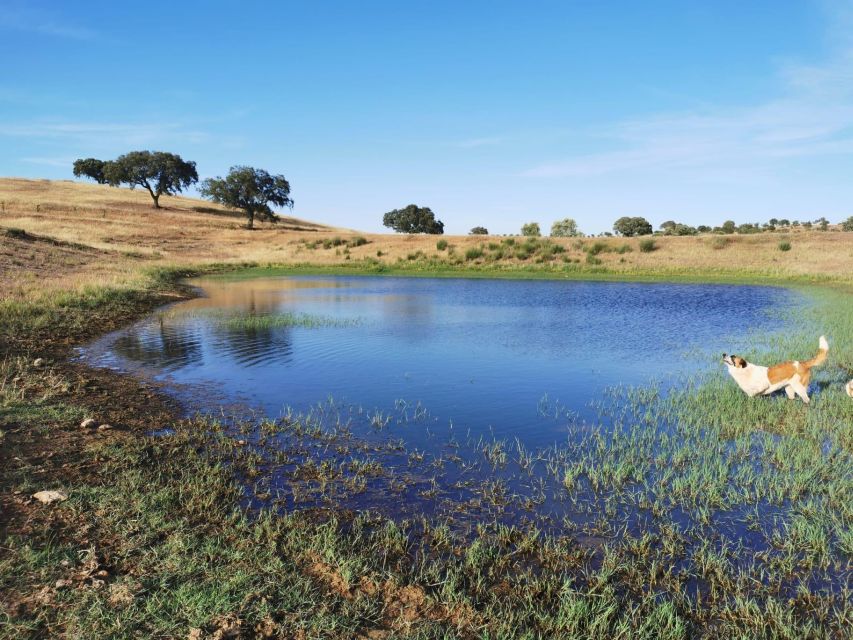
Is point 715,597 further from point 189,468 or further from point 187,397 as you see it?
point 187,397

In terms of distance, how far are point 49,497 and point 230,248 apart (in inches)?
2545

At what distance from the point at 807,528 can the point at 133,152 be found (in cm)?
9944

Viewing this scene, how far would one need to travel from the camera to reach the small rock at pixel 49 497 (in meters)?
6.42

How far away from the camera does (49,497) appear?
646 centimetres

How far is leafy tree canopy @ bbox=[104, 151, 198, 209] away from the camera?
85.9 m

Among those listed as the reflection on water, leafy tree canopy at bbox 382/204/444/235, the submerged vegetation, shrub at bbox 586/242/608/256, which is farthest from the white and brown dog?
leafy tree canopy at bbox 382/204/444/235

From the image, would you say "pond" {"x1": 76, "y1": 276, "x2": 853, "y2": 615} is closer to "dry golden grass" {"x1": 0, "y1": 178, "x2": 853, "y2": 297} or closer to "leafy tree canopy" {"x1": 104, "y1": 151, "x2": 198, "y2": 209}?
"dry golden grass" {"x1": 0, "y1": 178, "x2": 853, "y2": 297}

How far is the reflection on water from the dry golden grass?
11617 millimetres

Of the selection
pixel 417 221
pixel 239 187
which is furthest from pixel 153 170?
pixel 417 221

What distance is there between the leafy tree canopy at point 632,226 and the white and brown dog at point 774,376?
94.2 m

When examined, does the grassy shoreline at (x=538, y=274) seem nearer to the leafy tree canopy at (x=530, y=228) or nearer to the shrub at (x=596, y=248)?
the shrub at (x=596, y=248)

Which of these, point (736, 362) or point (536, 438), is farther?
point (736, 362)

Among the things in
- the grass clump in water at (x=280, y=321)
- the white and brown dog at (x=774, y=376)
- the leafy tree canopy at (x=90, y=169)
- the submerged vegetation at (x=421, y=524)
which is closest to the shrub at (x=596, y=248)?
the grass clump in water at (x=280, y=321)

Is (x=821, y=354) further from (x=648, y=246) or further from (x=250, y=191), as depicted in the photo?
(x=250, y=191)
